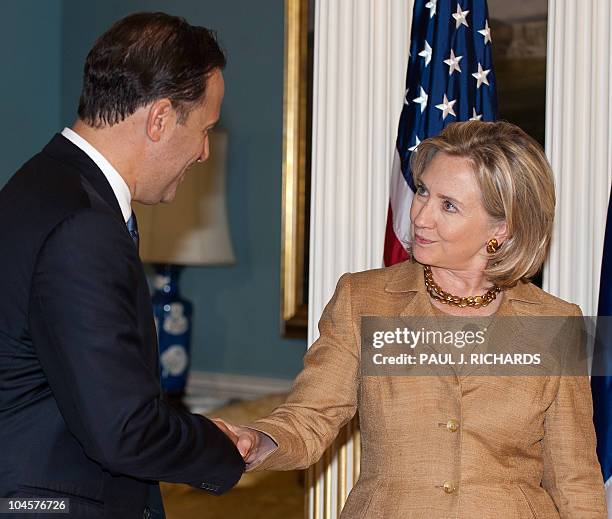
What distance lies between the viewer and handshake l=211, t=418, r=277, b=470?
2.41m

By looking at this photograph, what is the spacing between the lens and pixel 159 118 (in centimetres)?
205

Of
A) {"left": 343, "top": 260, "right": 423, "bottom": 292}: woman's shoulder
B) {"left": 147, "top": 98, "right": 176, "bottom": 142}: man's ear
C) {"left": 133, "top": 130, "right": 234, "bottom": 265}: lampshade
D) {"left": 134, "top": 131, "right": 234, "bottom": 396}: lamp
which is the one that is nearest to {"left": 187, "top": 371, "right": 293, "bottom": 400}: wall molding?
{"left": 134, "top": 131, "right": 234, "bottom": 396}: lamp

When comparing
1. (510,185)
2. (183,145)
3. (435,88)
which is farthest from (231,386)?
(183,145)

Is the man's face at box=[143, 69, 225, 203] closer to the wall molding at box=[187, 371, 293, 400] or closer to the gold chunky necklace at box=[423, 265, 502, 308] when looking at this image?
the gold chunky necklace at box=[423, 265, 502, 308]

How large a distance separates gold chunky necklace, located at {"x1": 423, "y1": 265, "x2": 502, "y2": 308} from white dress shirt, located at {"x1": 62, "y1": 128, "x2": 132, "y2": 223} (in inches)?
40.5

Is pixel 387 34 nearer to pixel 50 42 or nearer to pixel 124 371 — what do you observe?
pixel 124 371

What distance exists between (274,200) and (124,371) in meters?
3.87

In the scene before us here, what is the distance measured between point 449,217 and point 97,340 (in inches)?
47.3

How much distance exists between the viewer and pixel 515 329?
8.87 feet

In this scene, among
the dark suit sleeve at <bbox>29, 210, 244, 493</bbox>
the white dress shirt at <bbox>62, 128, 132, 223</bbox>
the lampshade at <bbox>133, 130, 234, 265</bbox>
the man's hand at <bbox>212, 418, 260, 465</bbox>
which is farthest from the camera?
the lampshade at <bbox>133, 130, 234, 265</bbox>

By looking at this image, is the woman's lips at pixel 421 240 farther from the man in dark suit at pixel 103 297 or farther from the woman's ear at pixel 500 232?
the man in dark suit at pixel 103 297

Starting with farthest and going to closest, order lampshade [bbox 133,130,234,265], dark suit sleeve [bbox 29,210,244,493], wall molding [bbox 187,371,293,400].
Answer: wall molding [bbox 187,371,293,400] < lampshade [bbox 133,130,234,265] < dark suit sleeve [bbox 29,210,244,493]

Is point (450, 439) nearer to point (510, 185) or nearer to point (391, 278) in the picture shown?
point (391, 278)

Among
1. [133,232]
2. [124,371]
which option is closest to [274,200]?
[133,232]
